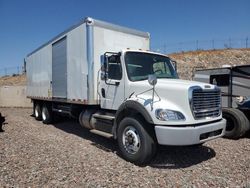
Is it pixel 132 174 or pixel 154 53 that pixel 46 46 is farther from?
pixel 132 174

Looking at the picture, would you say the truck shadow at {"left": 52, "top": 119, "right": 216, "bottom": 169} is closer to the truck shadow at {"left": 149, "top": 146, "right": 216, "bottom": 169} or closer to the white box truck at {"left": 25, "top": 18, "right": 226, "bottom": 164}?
the truck shadow at {"left": 149, "top": 146, "right": 216, "bottom": 169}

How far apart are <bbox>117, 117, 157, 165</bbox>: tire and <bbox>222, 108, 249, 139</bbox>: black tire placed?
405 cm

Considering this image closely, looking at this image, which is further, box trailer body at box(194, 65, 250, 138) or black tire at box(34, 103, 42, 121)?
black tire at box(34, 103, 42, 121)

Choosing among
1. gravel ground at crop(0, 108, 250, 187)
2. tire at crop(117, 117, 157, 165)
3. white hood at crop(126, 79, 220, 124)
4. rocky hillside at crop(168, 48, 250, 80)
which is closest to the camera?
gravel ground at crop(0, 108, 250, 187)

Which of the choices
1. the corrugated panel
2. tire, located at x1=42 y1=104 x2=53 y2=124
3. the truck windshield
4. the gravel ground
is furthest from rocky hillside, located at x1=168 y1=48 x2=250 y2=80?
the gravel ground

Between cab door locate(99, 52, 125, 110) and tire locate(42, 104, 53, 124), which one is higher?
cab door locate(99, 52, 125, 110)

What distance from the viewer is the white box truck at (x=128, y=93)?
574cm

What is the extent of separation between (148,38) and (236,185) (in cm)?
591

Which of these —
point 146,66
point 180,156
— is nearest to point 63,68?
point 146,66

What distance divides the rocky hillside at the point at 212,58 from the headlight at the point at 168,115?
26.5 metres

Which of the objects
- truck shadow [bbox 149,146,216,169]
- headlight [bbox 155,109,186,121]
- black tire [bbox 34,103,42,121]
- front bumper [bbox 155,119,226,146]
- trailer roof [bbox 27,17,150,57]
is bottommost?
truck shadow [bbox 149,146,216,169]

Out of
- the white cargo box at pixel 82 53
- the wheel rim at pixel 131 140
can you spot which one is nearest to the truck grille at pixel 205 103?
the wheel rim at pixel 131 140

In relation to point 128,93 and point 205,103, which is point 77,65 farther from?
point 205,103

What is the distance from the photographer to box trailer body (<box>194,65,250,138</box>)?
356 inches
